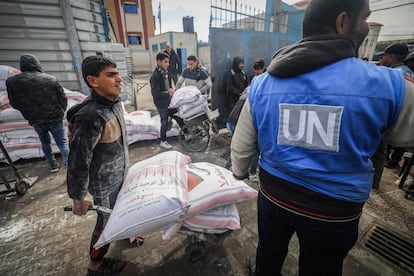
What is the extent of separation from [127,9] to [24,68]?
21370mm

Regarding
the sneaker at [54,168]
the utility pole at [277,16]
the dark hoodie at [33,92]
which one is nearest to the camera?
the dark hoodie at [33,92]

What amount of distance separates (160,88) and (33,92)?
1.76 meters

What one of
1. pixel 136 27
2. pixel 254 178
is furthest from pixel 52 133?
pixel 136 27

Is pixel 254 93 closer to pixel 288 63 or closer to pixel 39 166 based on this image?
pixel 288 63

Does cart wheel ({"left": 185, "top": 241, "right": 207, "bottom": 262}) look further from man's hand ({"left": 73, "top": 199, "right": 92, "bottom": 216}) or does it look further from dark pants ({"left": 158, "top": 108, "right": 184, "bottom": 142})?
dark pants ({"left": 158, "top": 108, "right": 184, "bottom": 142})

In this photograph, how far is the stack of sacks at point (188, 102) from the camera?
3375 mm

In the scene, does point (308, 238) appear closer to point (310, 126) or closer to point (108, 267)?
point (310, 126)

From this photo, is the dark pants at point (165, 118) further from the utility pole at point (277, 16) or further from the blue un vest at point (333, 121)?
the utility pole at point (277, 16)

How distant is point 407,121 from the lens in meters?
0.71

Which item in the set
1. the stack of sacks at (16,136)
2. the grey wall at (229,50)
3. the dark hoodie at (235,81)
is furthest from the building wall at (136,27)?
the dark hoodie at (235,81)

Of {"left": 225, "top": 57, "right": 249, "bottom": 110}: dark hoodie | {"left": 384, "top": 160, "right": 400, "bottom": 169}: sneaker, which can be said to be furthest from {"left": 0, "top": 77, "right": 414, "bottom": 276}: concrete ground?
{"left": 225, "top": 57, "right": 249, "bottom": 110}: dark hoodie

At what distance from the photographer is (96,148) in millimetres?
1337

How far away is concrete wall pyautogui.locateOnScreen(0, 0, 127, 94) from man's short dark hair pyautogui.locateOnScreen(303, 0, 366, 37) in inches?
197

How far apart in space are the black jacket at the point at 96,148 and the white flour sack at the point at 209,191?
531 millimetres
